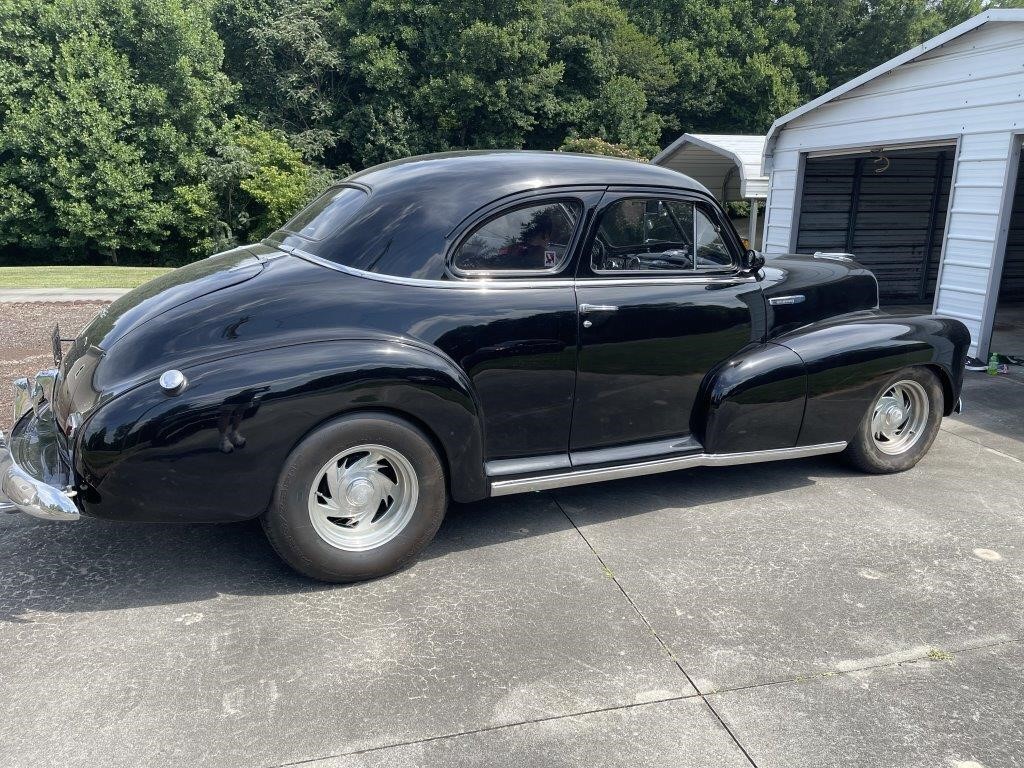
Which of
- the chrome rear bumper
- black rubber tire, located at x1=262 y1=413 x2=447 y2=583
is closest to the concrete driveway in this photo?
black rubber tire, located at x1=262 y1=413 x2=447 y2=583

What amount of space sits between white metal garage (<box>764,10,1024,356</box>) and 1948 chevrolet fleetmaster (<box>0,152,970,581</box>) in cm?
409

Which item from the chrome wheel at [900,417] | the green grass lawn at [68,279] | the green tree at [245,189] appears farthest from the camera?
the green tree at [245,189]

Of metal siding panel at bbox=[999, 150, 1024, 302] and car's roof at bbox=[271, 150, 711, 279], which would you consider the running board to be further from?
metal siding panel at bbox=[999, 150, 1024, 302]

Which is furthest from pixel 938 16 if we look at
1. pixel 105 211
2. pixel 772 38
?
pixel 105 211

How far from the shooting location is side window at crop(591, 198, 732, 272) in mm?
4180

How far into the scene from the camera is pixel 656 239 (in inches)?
172

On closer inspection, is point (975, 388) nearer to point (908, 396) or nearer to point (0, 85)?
point (908, 396)

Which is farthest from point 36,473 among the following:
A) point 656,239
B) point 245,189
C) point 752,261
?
point 245,189

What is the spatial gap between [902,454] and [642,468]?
6.86 feet

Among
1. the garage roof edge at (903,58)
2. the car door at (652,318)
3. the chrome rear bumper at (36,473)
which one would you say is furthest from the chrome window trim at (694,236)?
the garage roof edge at (903,58)

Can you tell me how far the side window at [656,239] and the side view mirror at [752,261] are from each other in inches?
4.7

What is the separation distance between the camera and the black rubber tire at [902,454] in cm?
Answer: 493

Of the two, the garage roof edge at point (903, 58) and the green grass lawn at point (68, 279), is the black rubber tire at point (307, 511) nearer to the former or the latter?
the garage roof edge at point (903, 58)

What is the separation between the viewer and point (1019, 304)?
45.4 ft
